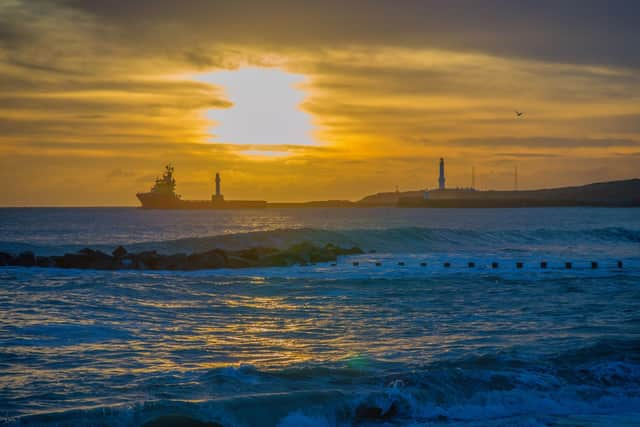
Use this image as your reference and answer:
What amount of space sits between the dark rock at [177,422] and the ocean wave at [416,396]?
0.15 ft

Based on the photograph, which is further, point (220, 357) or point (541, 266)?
point (541, 266)

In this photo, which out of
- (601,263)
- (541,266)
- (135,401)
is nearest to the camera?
(135,401)

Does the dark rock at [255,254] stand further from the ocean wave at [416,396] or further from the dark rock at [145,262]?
the ocean wave at [416,396]

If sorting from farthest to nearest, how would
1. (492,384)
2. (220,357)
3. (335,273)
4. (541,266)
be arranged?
(541,266), (335,273), (220,357), (492,384)

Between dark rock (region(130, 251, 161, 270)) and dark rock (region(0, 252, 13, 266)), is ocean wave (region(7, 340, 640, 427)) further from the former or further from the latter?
dark rock (region(0, 252, 13, 266))

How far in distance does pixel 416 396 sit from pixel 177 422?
2675mm

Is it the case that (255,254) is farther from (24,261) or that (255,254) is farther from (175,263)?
(24,261)

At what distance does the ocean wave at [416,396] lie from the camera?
23.6 ft

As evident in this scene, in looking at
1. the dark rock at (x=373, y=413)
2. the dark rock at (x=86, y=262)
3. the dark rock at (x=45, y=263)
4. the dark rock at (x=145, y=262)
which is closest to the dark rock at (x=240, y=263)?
the dark rock at (x=145, y=262)

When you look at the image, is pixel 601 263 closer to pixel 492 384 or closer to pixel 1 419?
pixel 492 384

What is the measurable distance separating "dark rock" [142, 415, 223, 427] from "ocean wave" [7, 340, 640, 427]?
0.04m

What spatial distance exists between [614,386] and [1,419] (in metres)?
6.94

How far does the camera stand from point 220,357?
9.38m

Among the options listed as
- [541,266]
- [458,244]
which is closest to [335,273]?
[541,266]
